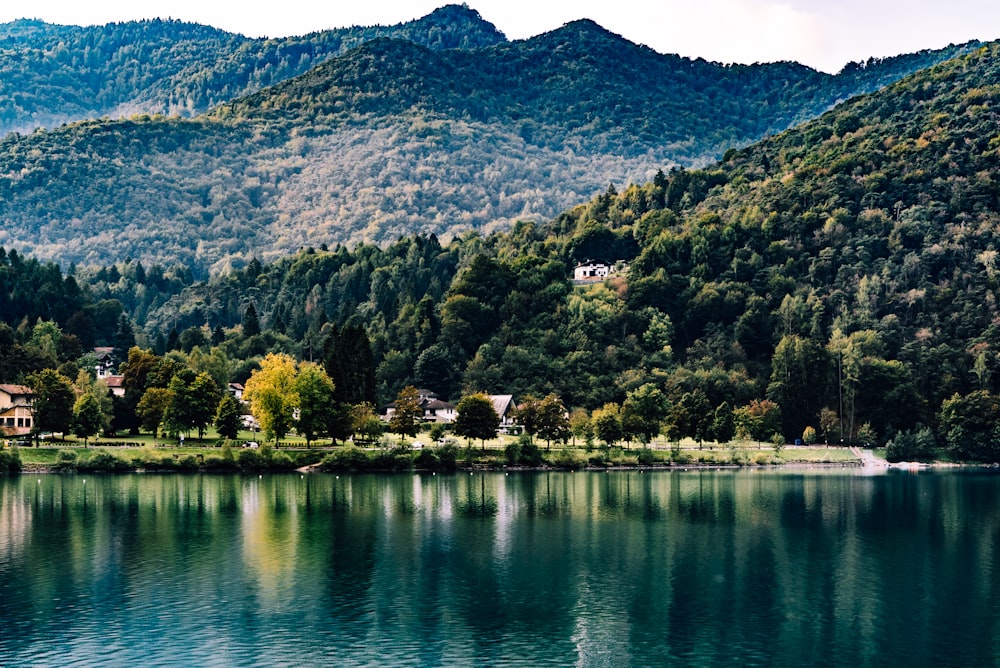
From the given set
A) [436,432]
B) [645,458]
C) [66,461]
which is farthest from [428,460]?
[66,461]

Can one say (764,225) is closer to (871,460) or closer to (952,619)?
(871,460)

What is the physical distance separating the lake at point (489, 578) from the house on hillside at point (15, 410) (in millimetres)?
25411

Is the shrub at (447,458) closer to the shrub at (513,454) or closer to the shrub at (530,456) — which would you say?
the shrub at (513,454)

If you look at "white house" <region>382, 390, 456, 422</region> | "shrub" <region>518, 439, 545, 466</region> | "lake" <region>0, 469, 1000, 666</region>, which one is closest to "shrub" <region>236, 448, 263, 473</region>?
"lake" <region>0, 469, 1000, 666</region>

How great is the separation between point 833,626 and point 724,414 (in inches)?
3598

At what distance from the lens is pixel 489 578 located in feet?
201

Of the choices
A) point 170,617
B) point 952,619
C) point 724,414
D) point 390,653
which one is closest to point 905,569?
point 952,619

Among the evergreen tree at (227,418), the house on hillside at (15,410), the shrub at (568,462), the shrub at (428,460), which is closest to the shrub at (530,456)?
the shrub at (568,462)

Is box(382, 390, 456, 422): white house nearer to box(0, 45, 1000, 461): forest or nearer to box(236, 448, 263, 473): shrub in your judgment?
box(0, 45, 1000, 461): forest

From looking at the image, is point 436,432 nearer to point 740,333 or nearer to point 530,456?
point 530,456

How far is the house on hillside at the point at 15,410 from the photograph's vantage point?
124188mm

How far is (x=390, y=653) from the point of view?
46688 millimetres

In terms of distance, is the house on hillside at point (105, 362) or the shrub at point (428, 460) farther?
the house on hillside at point (105, 362)

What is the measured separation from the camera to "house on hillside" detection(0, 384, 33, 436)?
407ft
